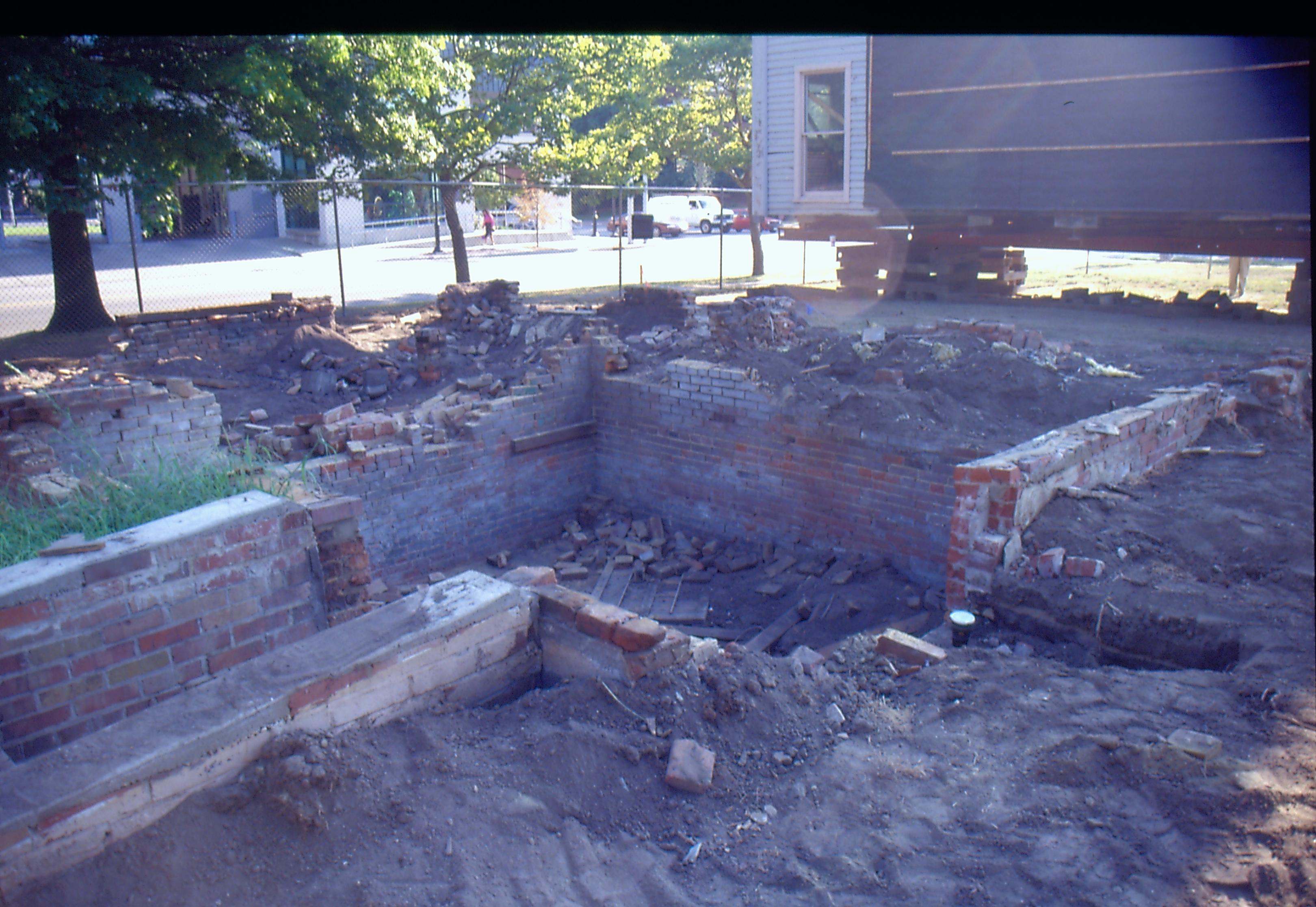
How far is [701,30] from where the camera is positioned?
142 cm

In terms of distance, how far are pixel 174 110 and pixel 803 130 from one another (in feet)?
37.2

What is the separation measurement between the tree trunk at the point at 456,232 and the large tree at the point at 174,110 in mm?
2532

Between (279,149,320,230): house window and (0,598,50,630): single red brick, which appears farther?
(279,149,320,230): house window

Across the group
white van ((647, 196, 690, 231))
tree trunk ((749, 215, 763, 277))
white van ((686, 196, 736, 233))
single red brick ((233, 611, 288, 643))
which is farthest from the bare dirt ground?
white van ((686, 196, 736, 233))

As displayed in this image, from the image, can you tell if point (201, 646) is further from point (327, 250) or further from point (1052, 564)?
point (327, 250)

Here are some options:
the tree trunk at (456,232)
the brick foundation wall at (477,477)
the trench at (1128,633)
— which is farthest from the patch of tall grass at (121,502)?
the tree trunk at (456,232)

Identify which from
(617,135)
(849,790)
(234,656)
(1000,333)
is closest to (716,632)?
(849,790)

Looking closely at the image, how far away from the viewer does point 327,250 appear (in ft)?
90.9

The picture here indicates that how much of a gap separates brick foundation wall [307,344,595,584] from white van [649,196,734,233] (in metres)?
32.9

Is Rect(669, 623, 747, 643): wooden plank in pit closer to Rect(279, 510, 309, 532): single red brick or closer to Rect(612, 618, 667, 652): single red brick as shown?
Rect(612, 618, 667, 652): single red brick

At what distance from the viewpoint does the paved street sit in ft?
55.8

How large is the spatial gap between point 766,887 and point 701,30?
8.53 feet

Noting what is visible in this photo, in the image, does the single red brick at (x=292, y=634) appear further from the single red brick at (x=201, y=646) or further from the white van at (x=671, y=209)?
the white van at (x=671, y=209)

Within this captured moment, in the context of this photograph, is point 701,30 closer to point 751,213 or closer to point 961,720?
point 961,720
